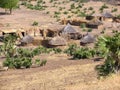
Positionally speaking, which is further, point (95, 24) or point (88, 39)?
point (95, 24)

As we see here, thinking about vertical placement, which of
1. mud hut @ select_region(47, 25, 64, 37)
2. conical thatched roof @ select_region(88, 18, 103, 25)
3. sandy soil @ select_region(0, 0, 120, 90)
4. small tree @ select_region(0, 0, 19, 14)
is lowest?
mud hut @ select_region(47, 25, 64, 37)

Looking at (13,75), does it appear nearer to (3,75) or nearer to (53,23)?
(3,75)

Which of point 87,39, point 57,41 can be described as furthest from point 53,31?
point 87,39

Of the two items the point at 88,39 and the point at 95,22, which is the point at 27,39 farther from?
the point at 95,22

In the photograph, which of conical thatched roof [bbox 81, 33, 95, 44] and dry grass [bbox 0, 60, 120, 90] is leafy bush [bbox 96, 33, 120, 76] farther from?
conical thatched roof [bbox 81, 33, 95, 44]

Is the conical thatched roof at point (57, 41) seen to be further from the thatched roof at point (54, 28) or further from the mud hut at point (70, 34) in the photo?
the thatched roof at point (54, 28)

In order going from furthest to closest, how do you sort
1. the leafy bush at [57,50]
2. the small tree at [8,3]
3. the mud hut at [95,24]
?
the small tree at [8,3]
the mud hut at [95,24]
the leafy bush at [57,50]

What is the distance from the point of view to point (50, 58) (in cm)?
2881

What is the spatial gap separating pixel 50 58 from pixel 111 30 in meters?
15.2

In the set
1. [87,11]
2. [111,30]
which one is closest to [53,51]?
[111,30]

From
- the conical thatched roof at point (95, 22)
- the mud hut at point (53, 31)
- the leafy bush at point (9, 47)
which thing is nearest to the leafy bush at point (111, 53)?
the leafy bush at point (9, 47)

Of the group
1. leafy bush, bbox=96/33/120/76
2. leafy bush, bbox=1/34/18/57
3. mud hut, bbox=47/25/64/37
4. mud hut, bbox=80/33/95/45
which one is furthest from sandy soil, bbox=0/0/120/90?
mud hut, bbox=47/25/64/37

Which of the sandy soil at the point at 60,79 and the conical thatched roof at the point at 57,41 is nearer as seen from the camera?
the sandy soil at the point at 60,79

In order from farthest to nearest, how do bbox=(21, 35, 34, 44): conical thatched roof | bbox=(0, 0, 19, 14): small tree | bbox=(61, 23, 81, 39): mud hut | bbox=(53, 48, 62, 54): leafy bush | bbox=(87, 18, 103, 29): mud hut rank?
1. bbox=(0, 0, 19, 14): small tree
2. bbox=(87, 18, 103, 29): mud hut
3. bbox=(61, 23, 81, 39): mud hut
4. bbox=(21, 35, 34, 44): conical thatched roof
5. bbox=(53, 48, 62, 54): leafy bush
